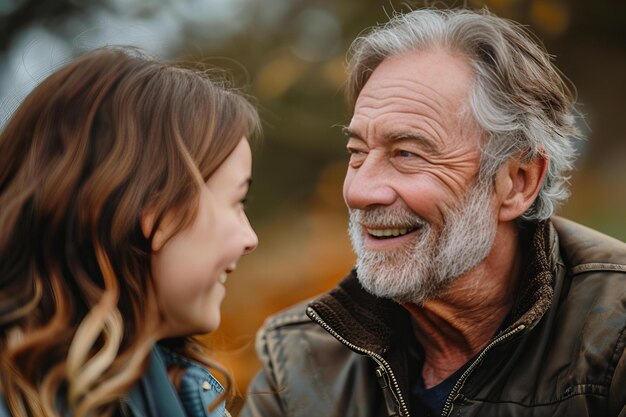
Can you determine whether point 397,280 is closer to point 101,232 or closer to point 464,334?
point 464,334

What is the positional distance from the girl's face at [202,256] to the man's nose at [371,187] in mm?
952

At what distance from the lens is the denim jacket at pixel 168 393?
1913 millimetres

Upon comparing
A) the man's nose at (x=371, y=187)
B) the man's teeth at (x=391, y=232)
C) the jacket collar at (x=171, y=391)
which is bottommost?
the man's teeth at (x=391, y=232)

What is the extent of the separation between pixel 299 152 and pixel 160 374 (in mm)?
4276

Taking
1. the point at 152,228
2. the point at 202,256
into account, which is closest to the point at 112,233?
the point at 152,228

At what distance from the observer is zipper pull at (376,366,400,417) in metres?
2.87

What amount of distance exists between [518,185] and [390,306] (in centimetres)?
63

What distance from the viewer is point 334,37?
595 cm

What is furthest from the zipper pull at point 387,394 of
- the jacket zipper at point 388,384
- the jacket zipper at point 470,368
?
the jacket zipper at point 470,368

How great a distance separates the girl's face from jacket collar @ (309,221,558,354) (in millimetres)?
994

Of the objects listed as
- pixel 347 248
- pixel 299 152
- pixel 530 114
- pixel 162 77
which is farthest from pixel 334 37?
pixel 162 77

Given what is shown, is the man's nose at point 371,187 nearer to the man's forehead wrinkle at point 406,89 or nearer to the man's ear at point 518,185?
the man's forehead wrinkle at point 406,89

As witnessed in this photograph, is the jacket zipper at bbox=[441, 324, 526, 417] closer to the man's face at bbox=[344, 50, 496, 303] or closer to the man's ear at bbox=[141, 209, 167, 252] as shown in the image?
the man's face at bbox=[344, 50, 496, 303]

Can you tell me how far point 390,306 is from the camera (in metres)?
3.16
